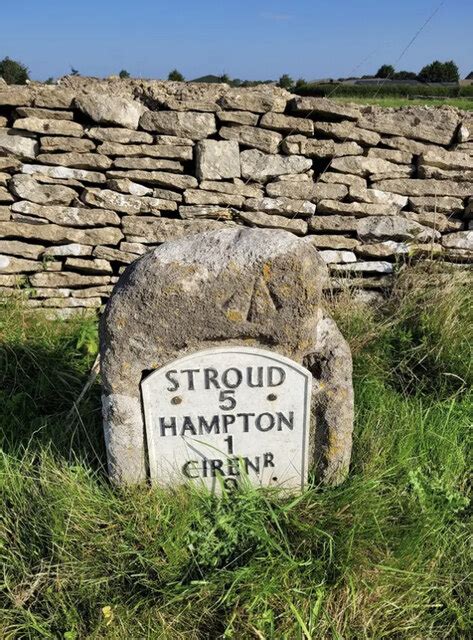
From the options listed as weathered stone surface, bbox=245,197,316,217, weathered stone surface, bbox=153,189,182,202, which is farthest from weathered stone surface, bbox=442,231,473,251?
weathered stone surface, bbox=153,189,182,202

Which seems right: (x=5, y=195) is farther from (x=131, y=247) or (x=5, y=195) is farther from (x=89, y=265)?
(x=131, y=247)

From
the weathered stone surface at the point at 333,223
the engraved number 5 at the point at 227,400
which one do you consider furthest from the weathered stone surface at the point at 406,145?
the engraved number 5 at the point at 227,400

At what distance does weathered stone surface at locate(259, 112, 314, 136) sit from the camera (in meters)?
3.51

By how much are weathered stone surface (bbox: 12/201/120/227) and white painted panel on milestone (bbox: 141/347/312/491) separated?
78.8 inches

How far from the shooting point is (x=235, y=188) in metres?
3.60

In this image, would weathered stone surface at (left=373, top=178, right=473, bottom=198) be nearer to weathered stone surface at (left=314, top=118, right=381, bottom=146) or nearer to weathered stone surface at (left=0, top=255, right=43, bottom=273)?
weathered stone surface at (left=314, top=118, right=381, bottom=146)

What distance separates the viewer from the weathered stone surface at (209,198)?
357 cm

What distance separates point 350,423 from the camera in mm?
2070

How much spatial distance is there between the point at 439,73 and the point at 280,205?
1484 cm

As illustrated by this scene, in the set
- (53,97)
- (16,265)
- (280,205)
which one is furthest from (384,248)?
(16,265)

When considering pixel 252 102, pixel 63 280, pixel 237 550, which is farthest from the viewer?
pixel 63 280

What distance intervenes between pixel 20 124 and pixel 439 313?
9.12 feet

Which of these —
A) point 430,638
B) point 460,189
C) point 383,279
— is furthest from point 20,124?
point 430,638

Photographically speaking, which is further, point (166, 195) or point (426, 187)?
point (426, 187)
